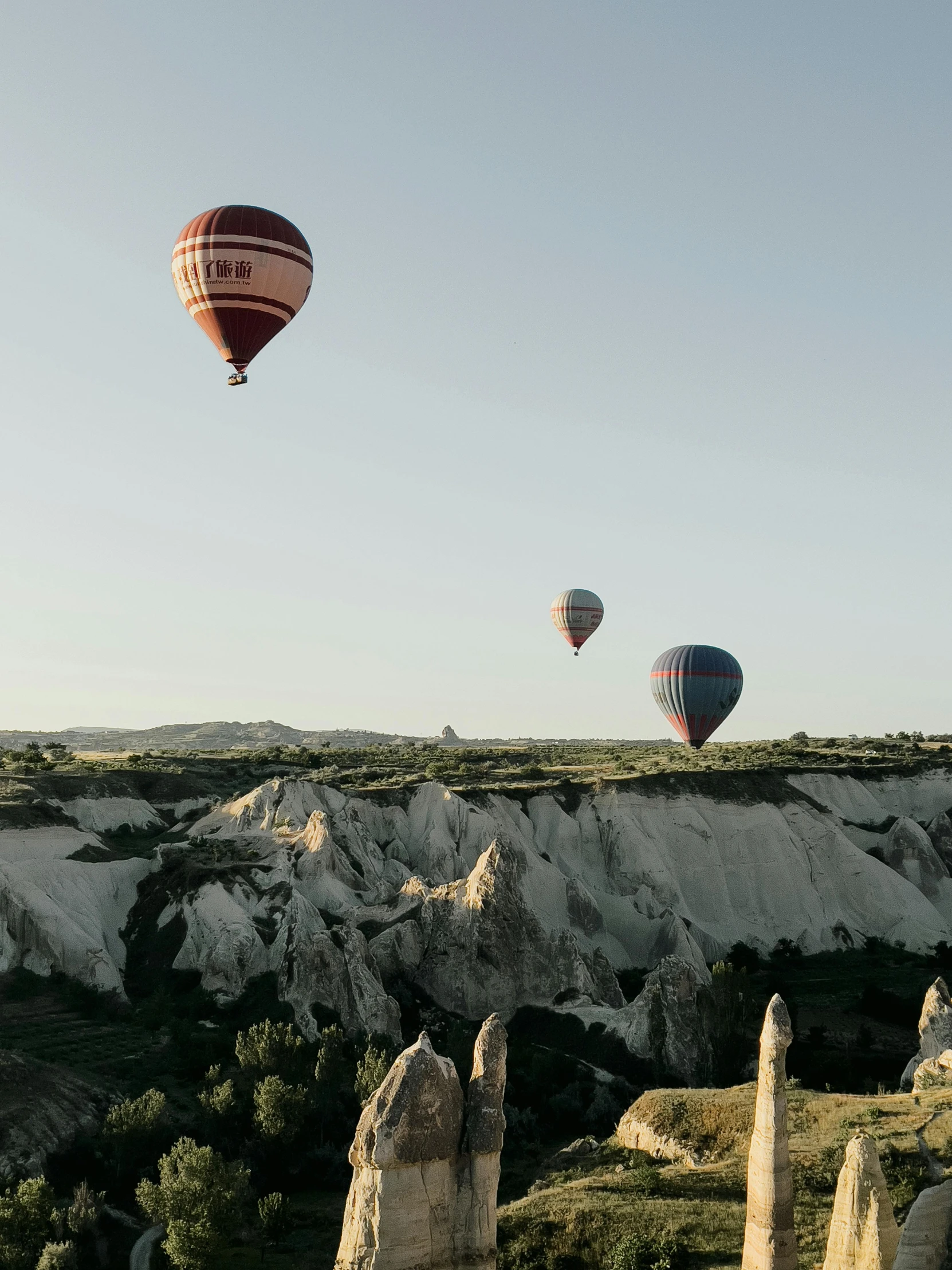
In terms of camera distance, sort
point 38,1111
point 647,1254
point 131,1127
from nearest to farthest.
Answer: point 647,1254 → point 131,1127 → point 38,1111

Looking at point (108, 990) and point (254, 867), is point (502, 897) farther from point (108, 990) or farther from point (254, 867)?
point (108, 990)

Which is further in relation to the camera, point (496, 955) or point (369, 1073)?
point (496, 955)

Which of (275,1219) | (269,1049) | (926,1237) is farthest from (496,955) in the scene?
(926,1237)

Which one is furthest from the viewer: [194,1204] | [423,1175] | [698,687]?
[698,687]

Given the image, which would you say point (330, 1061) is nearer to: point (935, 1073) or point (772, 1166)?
point (935, 1073)

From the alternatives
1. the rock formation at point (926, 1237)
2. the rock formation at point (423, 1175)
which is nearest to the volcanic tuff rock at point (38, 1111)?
the rock formation at point (423, 1175)

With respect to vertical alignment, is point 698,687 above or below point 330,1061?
above

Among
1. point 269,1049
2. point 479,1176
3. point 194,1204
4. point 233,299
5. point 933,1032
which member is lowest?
point 194,1204

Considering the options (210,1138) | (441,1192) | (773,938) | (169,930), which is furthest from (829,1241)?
(773,938)
